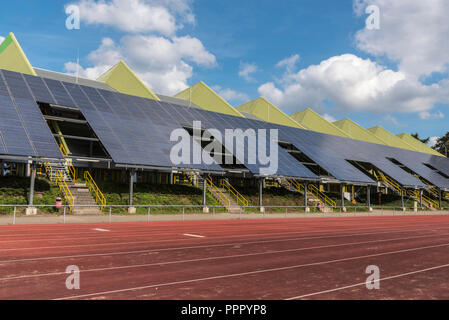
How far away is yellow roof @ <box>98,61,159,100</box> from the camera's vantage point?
47438 mm

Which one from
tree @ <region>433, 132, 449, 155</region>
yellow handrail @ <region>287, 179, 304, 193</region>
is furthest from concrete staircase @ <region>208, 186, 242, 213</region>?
tree @ <region>433, 132, 449, 155</region>

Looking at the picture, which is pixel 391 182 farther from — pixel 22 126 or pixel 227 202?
pixel 22 126

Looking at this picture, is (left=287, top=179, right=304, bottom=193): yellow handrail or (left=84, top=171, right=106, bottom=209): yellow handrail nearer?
(left=84, top=171, right=106, bottom=209): yellow handrail

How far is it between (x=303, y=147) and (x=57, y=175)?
27035mm

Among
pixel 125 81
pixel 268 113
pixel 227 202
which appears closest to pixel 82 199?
pixel 227 202

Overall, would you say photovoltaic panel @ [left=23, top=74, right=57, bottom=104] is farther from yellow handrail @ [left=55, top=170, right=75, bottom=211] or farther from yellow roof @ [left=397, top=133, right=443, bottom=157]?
yellow roof @ [left=397, top=133, right=443, bottom=157]

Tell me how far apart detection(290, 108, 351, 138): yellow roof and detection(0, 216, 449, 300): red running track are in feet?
185

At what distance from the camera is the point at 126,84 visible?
Answer: 164 ft

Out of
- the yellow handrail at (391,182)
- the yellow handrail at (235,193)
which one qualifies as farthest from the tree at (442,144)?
the yellow handrail at (235,193)

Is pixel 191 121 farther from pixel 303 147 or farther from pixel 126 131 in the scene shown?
pixel 303 147

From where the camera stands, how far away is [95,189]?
2766 cm

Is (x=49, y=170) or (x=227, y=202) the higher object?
(x=49, y=170)

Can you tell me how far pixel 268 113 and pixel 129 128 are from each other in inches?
1432
